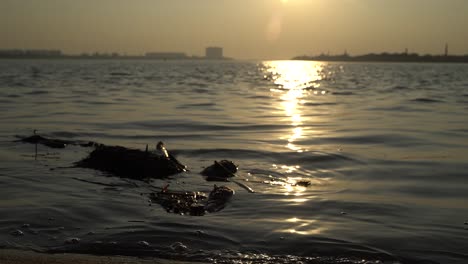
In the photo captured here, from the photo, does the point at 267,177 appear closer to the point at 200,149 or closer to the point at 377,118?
the point at 200,149

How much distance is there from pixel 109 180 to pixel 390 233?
505 centimetres

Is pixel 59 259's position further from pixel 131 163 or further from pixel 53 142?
pixel 53 142

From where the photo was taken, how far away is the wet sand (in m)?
5.38

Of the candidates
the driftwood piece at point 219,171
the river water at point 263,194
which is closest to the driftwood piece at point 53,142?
the river water at point 263,194

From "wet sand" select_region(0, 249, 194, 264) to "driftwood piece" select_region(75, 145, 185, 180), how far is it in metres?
4.69

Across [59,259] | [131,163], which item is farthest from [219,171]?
[59,259]

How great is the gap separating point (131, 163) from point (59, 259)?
17.6ft

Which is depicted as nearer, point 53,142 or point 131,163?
point 131,163

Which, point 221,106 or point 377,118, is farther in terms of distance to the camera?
point 221,106

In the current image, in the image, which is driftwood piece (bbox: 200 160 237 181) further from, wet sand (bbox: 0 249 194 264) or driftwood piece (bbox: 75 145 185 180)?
wet sand (bbox: 0 249 194 264)

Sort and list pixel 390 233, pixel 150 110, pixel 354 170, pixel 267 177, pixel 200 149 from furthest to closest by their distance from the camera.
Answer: pixel 150 110, pixel 200 149, pixel 354 170, pixel 267 177, pixel 390 233

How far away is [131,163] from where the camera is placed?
35.6ft

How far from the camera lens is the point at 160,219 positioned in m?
7.48

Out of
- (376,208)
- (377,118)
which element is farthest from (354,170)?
(377,118)
